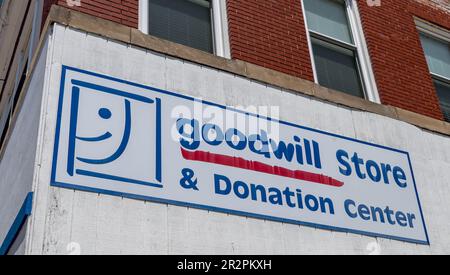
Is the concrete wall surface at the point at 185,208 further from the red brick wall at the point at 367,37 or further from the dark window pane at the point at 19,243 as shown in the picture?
the red brick wall at the point at 367,37

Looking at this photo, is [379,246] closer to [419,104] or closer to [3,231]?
[419,104]

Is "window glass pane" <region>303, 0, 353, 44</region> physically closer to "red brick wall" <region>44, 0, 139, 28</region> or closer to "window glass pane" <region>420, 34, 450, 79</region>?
"window glass pane" <region>420, 34, 450, 79</region>

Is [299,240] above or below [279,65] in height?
below

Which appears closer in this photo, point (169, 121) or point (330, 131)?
point (169, 121)

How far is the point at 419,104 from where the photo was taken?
8.89m

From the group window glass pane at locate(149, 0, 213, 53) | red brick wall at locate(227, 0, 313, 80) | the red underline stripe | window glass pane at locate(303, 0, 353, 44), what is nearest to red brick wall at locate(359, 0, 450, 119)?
window glass pane at locate(303, 0, 353, 44)

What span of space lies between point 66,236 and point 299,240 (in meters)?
2.51

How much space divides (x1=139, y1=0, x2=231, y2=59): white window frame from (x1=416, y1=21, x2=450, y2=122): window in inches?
156
